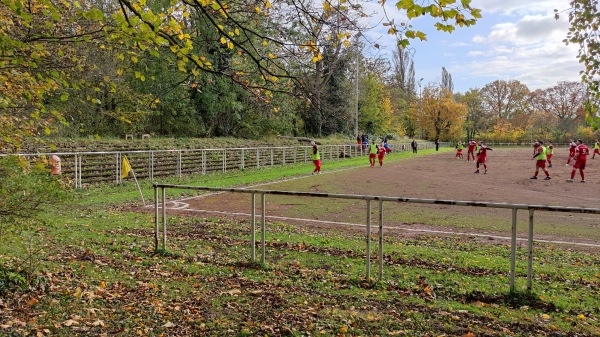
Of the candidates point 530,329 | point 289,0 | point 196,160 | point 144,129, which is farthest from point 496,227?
point 144,129

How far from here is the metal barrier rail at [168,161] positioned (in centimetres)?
1665

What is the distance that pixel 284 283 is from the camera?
6.06 m

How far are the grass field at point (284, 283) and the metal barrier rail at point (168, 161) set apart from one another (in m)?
3.86

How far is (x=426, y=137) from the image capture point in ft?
295

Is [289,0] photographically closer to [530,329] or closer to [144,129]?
[530,329]

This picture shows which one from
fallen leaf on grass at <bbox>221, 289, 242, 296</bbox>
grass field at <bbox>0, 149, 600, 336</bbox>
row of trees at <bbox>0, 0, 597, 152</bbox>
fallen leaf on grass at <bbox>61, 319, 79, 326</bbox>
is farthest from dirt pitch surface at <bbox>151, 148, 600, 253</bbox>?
fallen leaf on grass at <bbox>61, 319, 79, 326</bbox>

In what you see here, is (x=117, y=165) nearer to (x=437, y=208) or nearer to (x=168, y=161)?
(x=168, y=161)

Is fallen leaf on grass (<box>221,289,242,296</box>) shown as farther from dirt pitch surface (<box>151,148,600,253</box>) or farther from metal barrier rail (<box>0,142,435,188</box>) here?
metal barrier rail (<box>0,142,435,188</box>)

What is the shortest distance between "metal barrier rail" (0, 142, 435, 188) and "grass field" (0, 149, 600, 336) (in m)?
3.86

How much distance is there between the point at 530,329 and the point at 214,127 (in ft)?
99.3

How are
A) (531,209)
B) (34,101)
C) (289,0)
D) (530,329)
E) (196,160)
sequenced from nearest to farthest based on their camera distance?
(530,329), (531,209), (289,0), (34,101), (196,160)

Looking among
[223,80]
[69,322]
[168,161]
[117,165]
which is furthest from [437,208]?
[223,80]

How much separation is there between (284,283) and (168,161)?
16.3 metres

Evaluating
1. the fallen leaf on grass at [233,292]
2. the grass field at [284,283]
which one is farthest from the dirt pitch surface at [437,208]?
the fallen leaf on grass at [233,292]
